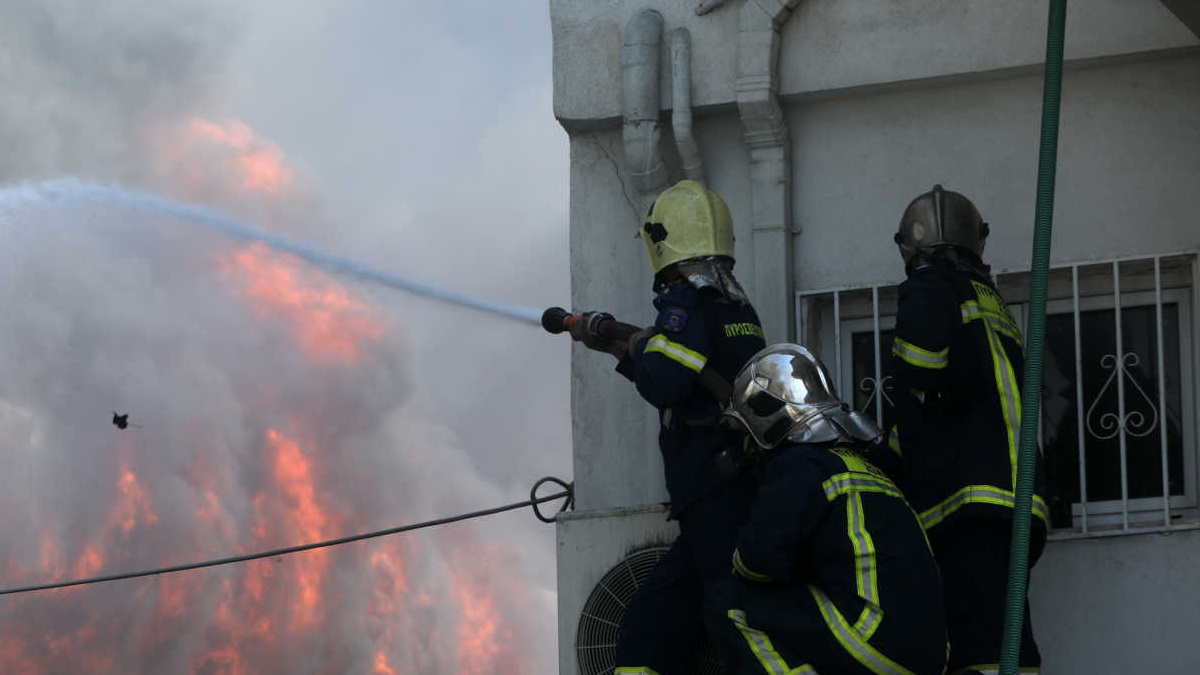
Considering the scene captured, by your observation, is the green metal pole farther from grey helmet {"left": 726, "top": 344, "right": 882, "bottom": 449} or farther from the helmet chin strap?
the helmet chin strap

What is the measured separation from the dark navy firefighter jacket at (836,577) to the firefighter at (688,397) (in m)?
0.65

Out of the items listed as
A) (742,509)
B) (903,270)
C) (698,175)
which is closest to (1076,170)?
(903,270)

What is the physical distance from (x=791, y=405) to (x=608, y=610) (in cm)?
208

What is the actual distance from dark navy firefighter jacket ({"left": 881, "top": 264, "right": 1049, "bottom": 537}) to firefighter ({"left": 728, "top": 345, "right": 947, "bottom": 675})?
2.08 feet

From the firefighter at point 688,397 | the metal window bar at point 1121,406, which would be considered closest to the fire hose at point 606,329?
the firefighter at point 688,397

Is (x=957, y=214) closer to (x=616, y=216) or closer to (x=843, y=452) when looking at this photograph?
(x=843, y=452)

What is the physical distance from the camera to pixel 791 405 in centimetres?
717

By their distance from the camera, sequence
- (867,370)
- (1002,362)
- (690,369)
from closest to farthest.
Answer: (1002,362) → (690,369) → (867,370)

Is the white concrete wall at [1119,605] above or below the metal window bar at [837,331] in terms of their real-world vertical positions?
below

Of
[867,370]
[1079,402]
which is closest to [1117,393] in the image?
[1079,402]

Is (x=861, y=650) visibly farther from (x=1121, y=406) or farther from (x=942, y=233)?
(x=1121, y=406)

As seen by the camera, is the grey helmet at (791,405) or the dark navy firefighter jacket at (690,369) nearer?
the grey helmet at (791,405)

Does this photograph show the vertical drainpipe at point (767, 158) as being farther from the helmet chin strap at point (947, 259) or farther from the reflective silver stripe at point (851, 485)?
the reflective silver stripe at point (851, 485)

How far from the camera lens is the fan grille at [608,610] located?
879 centimetres
